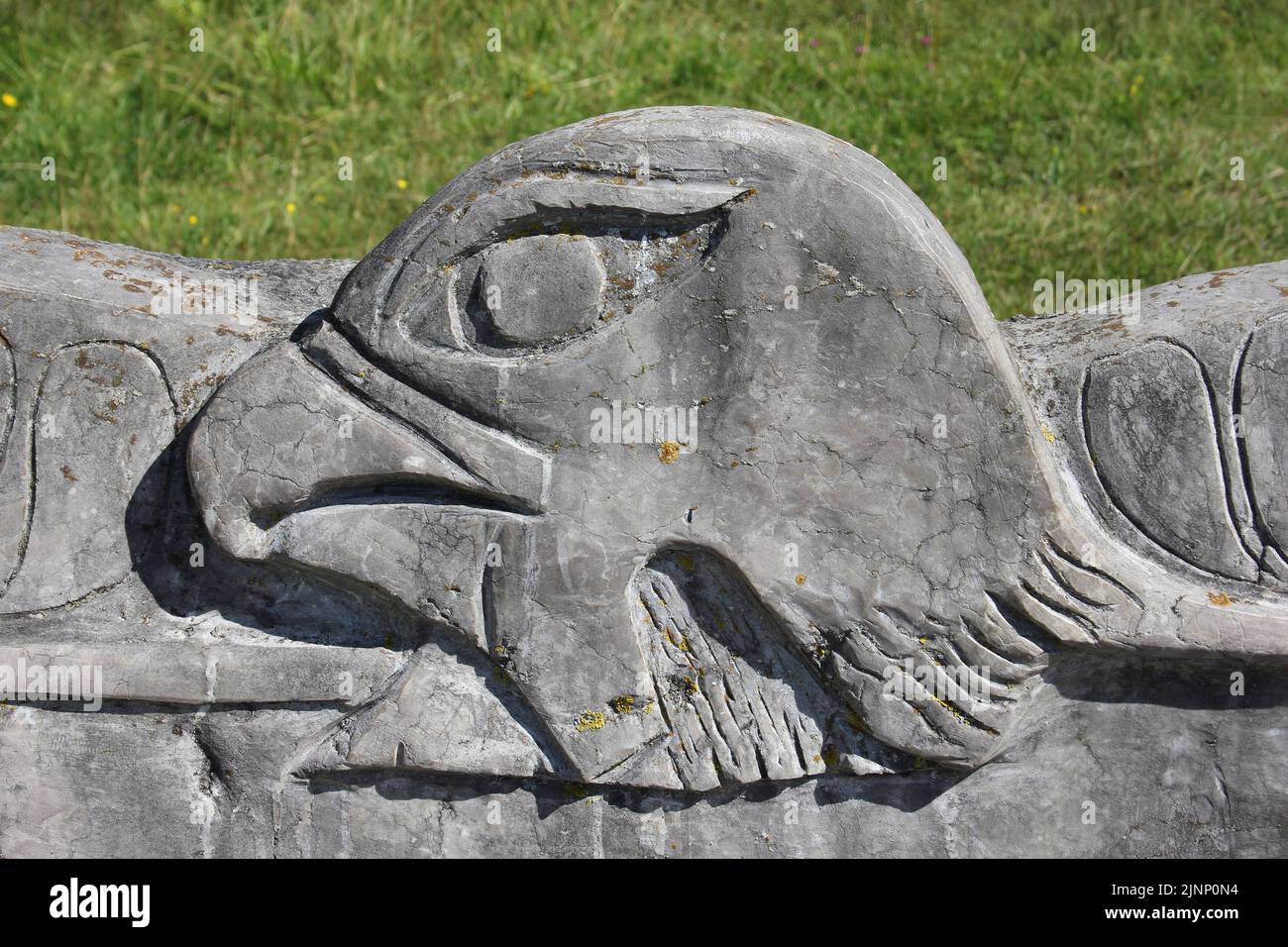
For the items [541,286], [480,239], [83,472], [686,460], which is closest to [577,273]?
[541,286]

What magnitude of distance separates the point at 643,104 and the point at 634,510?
300cm

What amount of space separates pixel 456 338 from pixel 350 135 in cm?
287

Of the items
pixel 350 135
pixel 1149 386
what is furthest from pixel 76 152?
pixel 1149 386

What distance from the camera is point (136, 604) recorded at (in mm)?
2621

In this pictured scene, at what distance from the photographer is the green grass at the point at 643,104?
4426mm

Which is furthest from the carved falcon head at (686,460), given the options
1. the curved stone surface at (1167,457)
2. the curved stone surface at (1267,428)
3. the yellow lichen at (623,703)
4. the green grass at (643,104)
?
→ the green grass at (643,104)

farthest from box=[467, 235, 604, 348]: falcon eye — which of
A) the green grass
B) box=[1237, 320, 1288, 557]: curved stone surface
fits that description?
the green grass

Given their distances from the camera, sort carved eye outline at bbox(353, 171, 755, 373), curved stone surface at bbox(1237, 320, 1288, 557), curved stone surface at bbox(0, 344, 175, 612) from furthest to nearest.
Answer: curved stone surface at bbox(0, 344, 175, 612) < curved stone surface at bbox(1237, 320, 1288, 557) < carved eye outline at bbox(353, 171, 755, 373)

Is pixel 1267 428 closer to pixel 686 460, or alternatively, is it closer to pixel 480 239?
pixel 686 460

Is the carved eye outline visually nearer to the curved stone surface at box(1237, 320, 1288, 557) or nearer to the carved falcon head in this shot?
the carved falcon head

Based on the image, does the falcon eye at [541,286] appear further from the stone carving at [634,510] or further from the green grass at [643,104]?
the green grass at [643,104]

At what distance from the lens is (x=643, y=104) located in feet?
16.4

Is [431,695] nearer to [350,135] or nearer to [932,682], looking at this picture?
[932,682]

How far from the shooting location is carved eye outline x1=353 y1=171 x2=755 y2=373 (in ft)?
7.55
